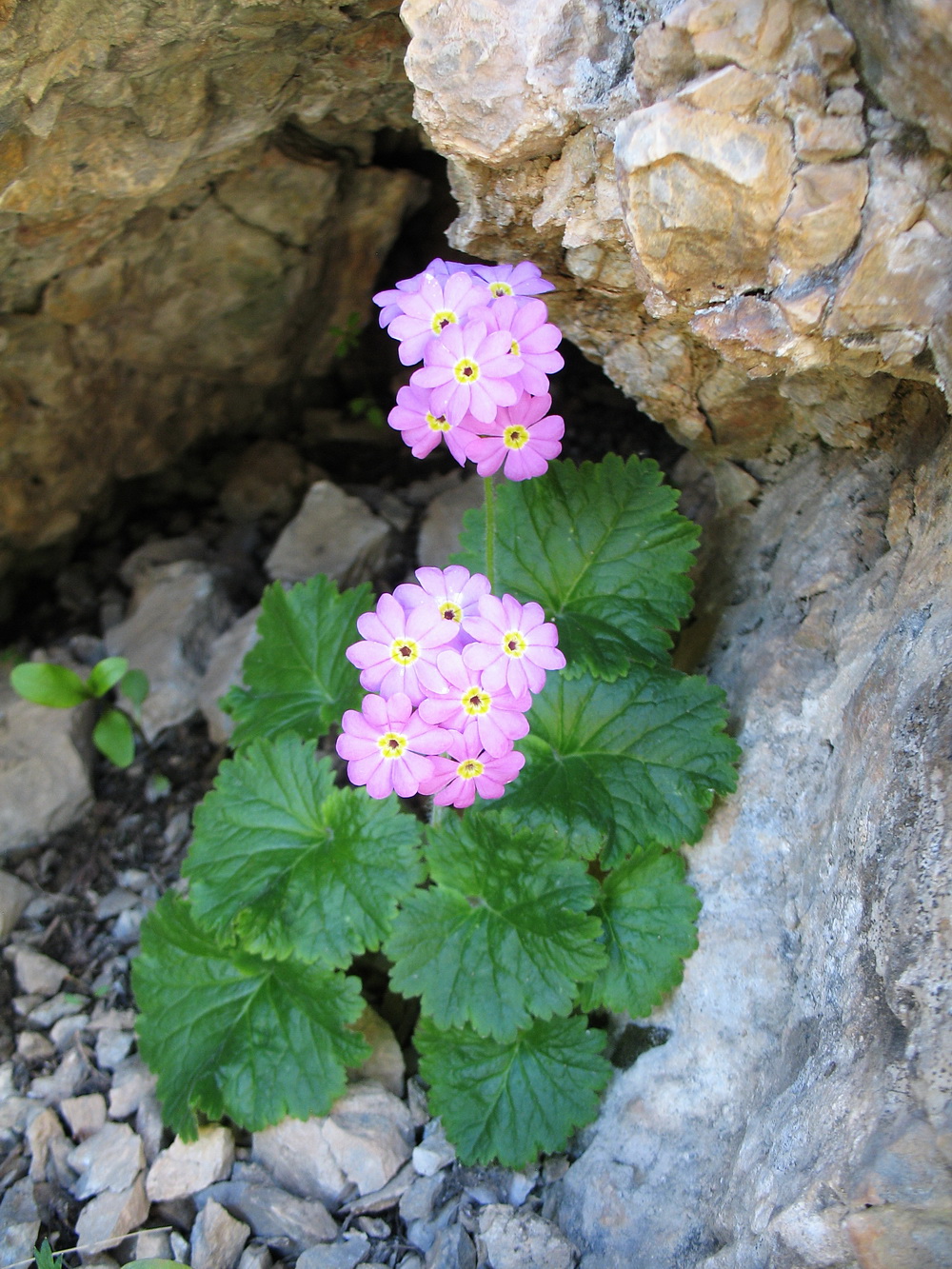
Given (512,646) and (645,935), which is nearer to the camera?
(512,646)

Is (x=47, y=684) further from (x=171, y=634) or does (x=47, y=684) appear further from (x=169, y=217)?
(x=169, y=217)

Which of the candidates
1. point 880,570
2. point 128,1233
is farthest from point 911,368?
point 128,1233

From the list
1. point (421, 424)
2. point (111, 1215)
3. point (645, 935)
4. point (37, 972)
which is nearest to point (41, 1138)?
point (111, 1215)

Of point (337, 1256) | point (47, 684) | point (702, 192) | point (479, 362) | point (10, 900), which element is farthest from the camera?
point (47, 684)

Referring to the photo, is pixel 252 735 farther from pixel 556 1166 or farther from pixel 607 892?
pixel 556 1166

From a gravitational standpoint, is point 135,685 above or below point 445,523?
below

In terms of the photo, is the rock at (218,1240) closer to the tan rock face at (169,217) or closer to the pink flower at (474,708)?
the pink flower at (474,708)
